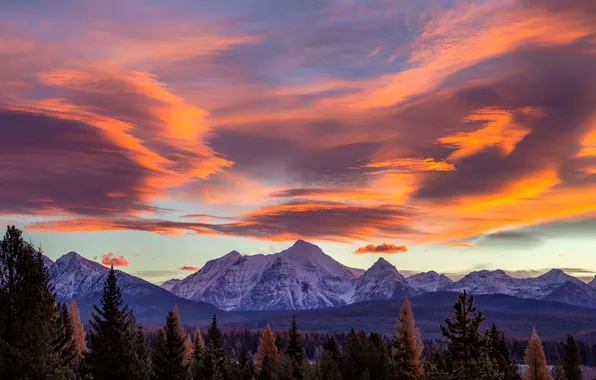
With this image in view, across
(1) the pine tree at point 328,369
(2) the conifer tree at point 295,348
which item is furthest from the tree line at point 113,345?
(2) the conifer tree at point 295,348

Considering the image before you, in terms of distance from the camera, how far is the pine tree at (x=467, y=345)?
44094 millimetres

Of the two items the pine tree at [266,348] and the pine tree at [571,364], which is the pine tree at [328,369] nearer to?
the pine tree at [266,348]

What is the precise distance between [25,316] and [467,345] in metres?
26.0

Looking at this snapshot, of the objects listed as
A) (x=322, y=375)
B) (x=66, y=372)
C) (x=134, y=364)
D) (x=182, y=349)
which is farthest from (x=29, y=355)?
(x=322, y=375)

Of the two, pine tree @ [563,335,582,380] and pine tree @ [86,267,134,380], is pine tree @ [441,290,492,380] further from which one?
pine tree @ [563,335,582,380]

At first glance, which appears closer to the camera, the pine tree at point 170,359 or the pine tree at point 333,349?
the pine tree at point 170,359

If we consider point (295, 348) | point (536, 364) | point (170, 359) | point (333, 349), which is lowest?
point (536, 364)

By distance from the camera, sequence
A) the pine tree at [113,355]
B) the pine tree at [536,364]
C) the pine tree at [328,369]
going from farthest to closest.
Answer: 1. the pine tree at [536,364]
2. the pine tree at [328,369]
3. the pine tree at [113,355]

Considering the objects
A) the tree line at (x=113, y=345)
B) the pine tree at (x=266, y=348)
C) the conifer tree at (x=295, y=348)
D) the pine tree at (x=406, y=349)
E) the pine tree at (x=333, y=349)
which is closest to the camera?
the tree line at (x=113, y=345)

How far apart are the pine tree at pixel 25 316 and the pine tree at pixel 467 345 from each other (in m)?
22.7

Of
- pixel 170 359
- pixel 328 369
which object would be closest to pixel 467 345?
pixel 170 359

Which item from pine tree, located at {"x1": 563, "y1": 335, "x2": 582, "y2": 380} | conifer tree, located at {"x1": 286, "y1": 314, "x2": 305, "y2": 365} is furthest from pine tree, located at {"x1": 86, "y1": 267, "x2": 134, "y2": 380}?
pine tree, located at {"x1": 563, "y1": 335, "x2": 582, "y2": 380}

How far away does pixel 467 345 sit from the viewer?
46375 millimetres

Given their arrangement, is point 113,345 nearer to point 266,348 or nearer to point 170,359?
point 170,359
